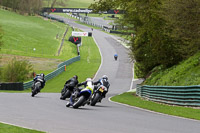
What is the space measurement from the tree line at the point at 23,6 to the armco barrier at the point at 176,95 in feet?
344

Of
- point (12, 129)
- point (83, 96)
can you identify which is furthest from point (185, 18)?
point (12, 129)

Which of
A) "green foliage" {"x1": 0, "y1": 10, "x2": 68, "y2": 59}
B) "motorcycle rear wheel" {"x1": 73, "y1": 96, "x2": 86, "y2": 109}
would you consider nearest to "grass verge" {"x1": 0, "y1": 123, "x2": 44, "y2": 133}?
"motorcycle rear wheel" {"x1": 73, "y1": 96, "x2": 86, "y2": 109}

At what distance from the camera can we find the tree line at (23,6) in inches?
4999

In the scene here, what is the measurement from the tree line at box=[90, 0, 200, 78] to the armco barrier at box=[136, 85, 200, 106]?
335 cm

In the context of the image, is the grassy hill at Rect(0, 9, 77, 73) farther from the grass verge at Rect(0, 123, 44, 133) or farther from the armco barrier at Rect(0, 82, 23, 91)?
the grass verge at Rect(0, 123, 44, 133)

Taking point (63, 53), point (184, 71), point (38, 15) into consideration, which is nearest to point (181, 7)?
point (184, 71)

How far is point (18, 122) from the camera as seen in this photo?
11.2 m

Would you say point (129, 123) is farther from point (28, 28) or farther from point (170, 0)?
point (28, 28)

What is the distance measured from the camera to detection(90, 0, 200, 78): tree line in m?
24.2

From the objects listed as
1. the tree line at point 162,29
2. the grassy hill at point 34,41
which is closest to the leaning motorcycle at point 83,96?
the tree line at point 162,29

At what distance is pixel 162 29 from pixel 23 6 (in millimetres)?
103601

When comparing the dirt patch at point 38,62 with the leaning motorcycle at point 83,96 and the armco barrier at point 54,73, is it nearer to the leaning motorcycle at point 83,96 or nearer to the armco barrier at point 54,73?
the armco barrier at point 54,73

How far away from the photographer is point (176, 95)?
20.4m

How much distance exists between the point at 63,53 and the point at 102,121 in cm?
6457
